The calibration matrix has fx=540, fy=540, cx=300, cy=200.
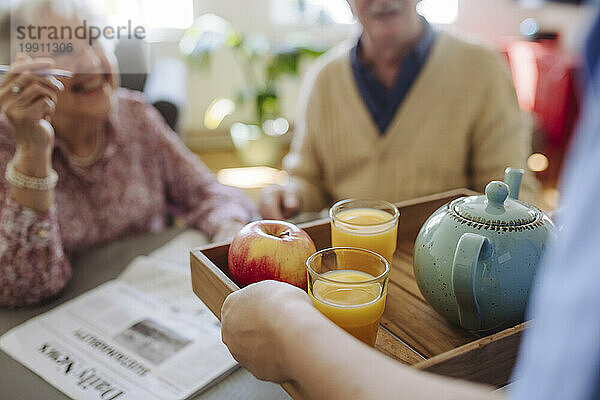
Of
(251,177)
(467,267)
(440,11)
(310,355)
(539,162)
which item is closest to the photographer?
(310,355)

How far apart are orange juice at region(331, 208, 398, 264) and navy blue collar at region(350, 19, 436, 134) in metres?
0.74

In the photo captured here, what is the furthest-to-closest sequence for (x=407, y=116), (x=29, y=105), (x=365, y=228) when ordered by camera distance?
(x=407, y=116), (x=29, y=105), (x=365, y=228)

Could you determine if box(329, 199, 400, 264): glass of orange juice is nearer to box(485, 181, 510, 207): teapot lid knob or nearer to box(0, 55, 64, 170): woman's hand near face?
box(485, 181, 510, 207): teapot lid knob

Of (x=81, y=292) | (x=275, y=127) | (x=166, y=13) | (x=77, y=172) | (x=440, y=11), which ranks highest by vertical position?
(x=440, y=11)

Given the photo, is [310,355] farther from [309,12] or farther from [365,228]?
[309,12]

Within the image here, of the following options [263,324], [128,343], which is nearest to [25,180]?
[128,343]

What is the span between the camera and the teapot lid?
668 mm

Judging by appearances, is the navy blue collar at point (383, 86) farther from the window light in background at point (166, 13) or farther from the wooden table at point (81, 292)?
the window light in background at point (166, 13)

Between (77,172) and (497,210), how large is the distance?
3.30 feet

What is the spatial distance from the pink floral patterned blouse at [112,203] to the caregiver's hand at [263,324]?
0.60 meters

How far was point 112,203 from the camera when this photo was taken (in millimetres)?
1367

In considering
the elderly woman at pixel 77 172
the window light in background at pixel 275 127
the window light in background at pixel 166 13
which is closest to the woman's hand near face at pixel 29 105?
the elderly woman at pixel 77 172

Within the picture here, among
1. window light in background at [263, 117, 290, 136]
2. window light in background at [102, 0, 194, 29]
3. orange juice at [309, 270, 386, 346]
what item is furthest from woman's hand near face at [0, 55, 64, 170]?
window light in background at [102, 0, 194, 29]

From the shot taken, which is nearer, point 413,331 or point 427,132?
point 413,331
